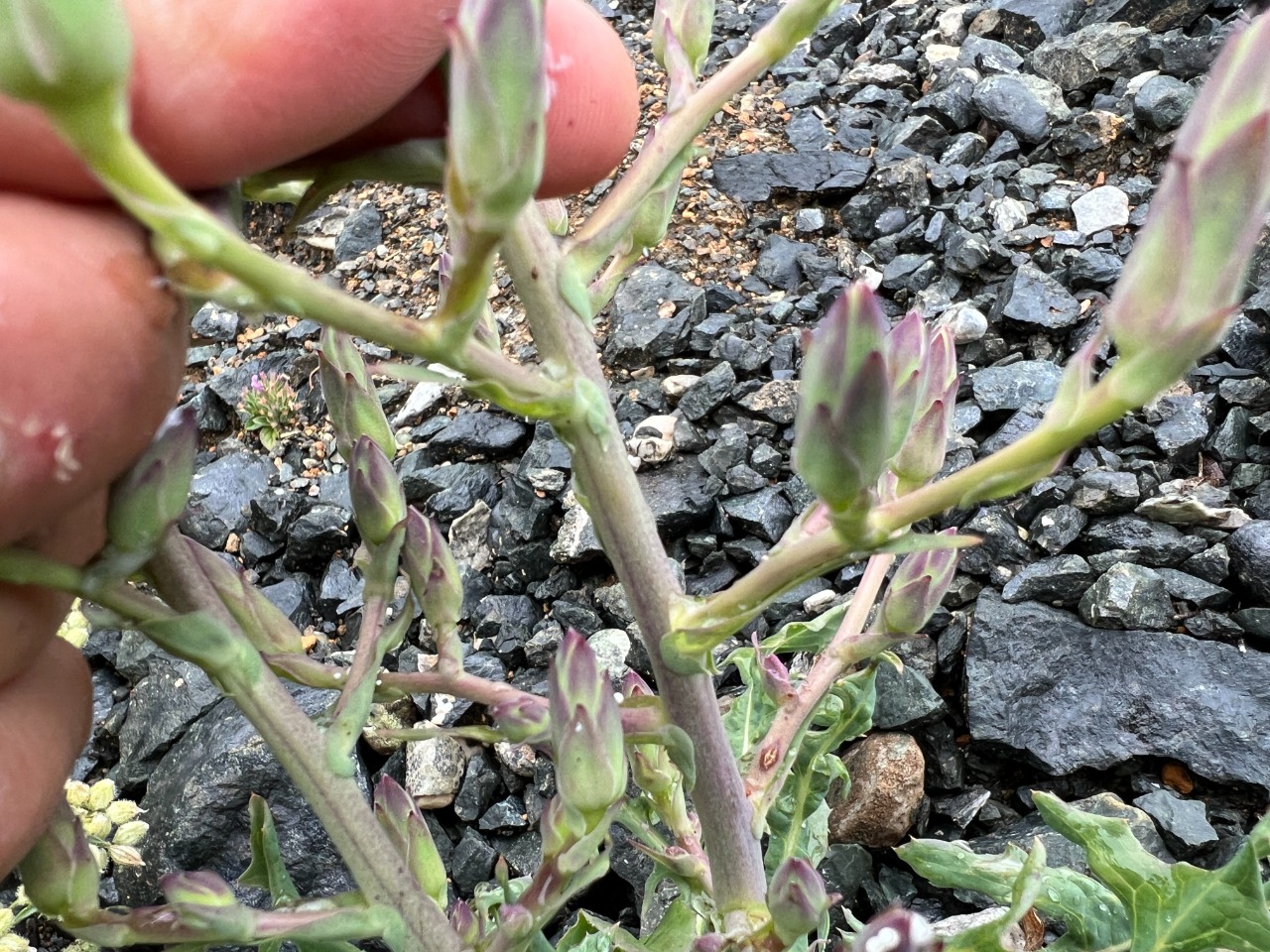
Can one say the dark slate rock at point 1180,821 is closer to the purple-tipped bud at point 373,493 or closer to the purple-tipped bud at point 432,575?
the purple-tipped bud at point 432,575

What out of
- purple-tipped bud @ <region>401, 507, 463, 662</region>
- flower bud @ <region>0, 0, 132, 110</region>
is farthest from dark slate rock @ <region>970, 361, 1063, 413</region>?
flower bud @ <region>0, 0, 132, 110</region>

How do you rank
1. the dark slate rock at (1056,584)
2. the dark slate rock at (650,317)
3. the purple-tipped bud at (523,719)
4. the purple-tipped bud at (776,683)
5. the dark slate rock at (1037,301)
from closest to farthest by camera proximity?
the purple-tipped bud at (523,719), the purple-tipped bud at (776,683), the dark slate rock at (1056,584), the dark slate rock at (1037,301), the dark slate rock at (650,317)

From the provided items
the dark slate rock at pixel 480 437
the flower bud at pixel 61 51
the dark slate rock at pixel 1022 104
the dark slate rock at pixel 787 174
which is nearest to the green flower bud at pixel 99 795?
the dark slate rock at pixel 480 437

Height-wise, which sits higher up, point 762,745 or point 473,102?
point 473,102

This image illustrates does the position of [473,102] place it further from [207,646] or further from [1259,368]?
[1259,368]

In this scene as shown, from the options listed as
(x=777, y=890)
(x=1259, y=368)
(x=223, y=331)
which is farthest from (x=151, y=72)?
(x=223, y=331)

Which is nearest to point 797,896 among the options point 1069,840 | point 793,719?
point 793,719

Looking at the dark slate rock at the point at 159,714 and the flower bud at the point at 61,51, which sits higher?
the flower bud at the point at 61,51

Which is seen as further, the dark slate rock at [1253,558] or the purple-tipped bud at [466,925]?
the dark slate rock at [1253,558]
